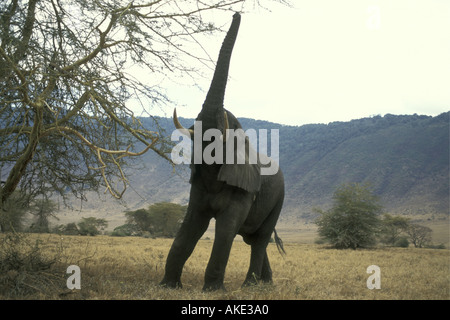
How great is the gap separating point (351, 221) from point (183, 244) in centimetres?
1770

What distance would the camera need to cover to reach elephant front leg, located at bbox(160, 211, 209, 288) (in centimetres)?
611

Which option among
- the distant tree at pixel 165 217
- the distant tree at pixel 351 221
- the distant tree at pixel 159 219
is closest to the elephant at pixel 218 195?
the distant tree at pixel 351 221

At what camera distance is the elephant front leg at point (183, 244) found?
6.11 metres

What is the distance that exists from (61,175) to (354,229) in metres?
16.9

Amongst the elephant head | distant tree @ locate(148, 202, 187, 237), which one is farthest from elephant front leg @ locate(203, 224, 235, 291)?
distant tree @ locate(148, 202, 187, 237)

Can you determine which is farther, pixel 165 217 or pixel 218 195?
pixel 165 217

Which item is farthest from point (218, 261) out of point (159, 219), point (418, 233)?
point (418, 233)

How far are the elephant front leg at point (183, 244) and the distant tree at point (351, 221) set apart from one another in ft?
54.0

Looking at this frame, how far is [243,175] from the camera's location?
5926mm

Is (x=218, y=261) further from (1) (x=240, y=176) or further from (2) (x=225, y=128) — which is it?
(2) (x=225, y=128)

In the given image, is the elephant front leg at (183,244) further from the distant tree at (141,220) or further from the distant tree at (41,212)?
the distant tree at (141,220)

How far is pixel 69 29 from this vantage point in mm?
6770
